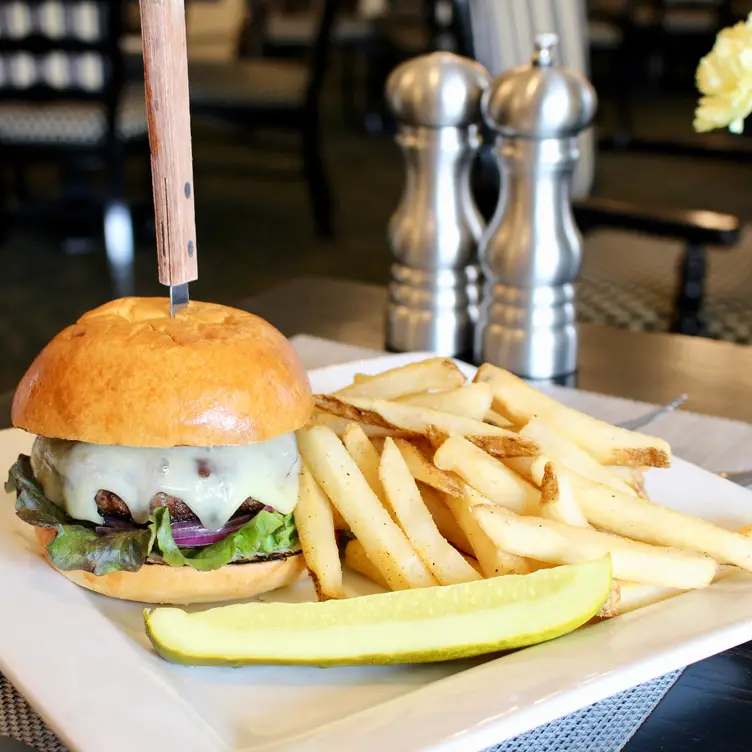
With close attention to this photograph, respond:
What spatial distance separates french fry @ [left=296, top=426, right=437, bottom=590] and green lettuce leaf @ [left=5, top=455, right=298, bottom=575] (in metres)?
0.07

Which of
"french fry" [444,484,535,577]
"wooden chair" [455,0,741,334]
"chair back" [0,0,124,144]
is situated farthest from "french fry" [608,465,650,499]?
"chair back" [0,0,124,144]

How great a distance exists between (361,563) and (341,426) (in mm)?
239

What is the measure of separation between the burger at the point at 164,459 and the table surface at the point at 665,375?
47cm

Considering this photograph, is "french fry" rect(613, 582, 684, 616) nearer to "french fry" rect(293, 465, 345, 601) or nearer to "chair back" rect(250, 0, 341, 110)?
"french fry" rect(293, 465, 345, 601)

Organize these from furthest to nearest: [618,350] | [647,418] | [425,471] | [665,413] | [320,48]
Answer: [320,48] → [618,350] → [665,413] → [647,418] → [425,471]

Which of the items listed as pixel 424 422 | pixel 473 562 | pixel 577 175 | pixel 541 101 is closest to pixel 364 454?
pixel 424 422

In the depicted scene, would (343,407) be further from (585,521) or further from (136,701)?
(136,701)

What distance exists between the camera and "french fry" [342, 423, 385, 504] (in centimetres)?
123

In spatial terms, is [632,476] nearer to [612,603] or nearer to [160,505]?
[612,603]

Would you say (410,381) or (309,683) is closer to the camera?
(309,683)

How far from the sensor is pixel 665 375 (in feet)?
6.04

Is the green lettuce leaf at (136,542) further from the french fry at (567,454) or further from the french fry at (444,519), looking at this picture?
the french fry at (567,454)

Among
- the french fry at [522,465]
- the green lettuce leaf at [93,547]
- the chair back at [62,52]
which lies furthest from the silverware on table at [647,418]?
the chair back at [62,52]

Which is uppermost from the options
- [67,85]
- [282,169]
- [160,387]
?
[67,85]
